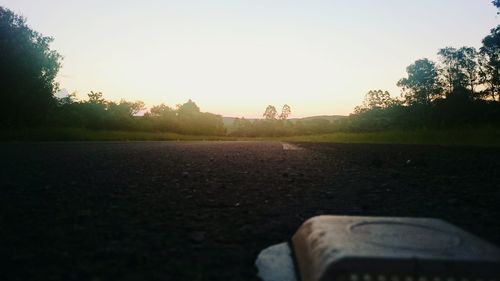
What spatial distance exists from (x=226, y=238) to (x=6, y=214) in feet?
6.01

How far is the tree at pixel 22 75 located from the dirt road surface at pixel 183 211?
778 inches

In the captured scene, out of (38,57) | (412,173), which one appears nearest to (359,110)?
(38,57)

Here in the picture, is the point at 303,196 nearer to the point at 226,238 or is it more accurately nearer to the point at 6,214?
the point at 226,238

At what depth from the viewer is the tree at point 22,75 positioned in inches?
912

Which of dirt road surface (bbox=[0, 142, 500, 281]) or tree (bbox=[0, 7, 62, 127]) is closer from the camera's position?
dirt road surface (bbox=[0, 142, 500, 281])

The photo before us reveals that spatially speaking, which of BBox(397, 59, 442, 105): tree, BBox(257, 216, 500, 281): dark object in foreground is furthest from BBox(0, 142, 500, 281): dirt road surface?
BBox(397, 59, 442, 105): tree

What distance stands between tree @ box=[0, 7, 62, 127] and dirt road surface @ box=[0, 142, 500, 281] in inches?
778

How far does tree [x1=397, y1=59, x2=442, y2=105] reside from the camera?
71.1 metres

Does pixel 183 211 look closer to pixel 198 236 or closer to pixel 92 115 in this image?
pixel 198 236

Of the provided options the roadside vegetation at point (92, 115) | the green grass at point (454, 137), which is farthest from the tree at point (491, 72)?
the green grass at point (454, 137)

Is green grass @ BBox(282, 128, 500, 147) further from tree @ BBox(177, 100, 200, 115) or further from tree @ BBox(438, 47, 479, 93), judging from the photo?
tree @ BBox(177, 100, 200, 115)

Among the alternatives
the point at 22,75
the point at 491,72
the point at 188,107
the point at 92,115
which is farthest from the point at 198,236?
the point at 188,107

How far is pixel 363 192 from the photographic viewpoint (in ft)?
15.1

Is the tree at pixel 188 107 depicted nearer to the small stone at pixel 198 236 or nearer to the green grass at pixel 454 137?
the green grass at pixel 454 137
